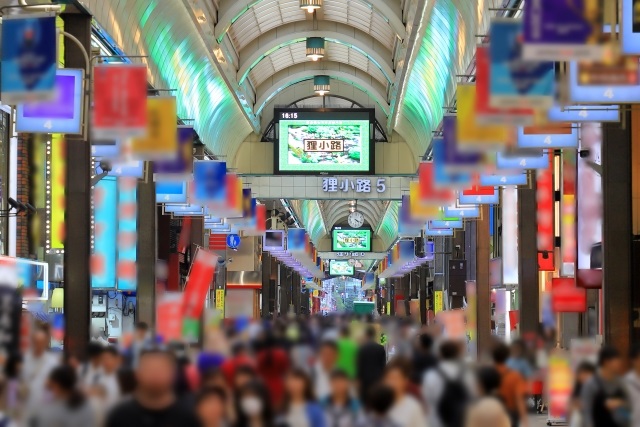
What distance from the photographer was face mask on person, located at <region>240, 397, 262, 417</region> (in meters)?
8.45

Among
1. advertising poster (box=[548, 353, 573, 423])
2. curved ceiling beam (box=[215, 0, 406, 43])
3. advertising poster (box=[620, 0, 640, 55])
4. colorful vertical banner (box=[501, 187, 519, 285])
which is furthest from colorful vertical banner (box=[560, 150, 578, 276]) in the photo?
advertising poster (box=[548, 353, 573, 423])

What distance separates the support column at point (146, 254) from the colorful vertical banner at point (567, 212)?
9.74m

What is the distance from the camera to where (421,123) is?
4500 centimetres

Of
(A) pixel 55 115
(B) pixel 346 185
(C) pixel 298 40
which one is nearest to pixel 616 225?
(A) pixel 55 115

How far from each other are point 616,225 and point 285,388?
1214 cm

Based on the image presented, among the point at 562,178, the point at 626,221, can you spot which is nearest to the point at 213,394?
the point at 626,221

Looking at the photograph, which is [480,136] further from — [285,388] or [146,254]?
[146,254]

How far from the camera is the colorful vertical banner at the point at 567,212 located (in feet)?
92.9

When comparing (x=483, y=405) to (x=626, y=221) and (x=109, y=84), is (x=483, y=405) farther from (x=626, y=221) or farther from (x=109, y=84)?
(x=626, y=221)

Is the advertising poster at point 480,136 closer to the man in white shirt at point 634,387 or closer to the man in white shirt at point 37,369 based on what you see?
the man in white shirt at point 634,387

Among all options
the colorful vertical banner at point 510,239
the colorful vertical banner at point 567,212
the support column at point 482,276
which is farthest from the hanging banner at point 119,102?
the support column at point 482,276

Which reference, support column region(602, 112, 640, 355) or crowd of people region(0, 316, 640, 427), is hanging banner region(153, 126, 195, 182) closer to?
support column region(602, 112, 640, 355)

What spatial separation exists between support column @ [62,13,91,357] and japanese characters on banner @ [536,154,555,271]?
12453 millimetres

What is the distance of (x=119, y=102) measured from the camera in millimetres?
18031
